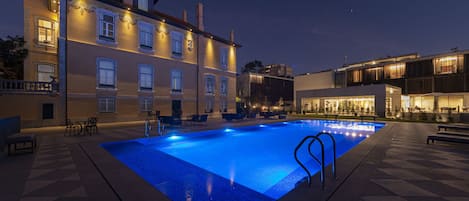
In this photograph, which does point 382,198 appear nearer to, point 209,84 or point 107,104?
point 107,104

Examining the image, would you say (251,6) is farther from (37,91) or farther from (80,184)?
(80,184)

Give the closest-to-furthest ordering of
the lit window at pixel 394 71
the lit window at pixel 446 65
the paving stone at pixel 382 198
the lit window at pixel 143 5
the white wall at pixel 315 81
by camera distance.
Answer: the paving stone at pixel 382 198 → the lit window at pixel 143 5 → the lit window at pixel 446 65 → the lit window at pixel 394 71 → the white wall at pixel 315 81

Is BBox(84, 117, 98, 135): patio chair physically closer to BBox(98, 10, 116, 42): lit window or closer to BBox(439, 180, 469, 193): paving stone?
BBox(98, 10, 116, 42): lit window

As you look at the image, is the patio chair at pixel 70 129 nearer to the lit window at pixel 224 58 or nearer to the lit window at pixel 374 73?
the lit window at pixel 224 58

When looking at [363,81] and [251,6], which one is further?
[363,81]

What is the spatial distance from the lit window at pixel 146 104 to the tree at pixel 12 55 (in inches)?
309

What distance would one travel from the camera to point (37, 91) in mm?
12148

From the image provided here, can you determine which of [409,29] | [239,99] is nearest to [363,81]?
[409,29]

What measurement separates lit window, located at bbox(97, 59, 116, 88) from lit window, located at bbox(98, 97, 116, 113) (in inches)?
41.4

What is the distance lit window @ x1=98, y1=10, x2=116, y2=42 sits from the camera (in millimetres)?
15141

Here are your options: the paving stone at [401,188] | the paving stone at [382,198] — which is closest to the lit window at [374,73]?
the paving stone at [401,188]

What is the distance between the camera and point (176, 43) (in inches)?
786

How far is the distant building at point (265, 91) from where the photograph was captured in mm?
35094

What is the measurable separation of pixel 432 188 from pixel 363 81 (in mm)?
32882
